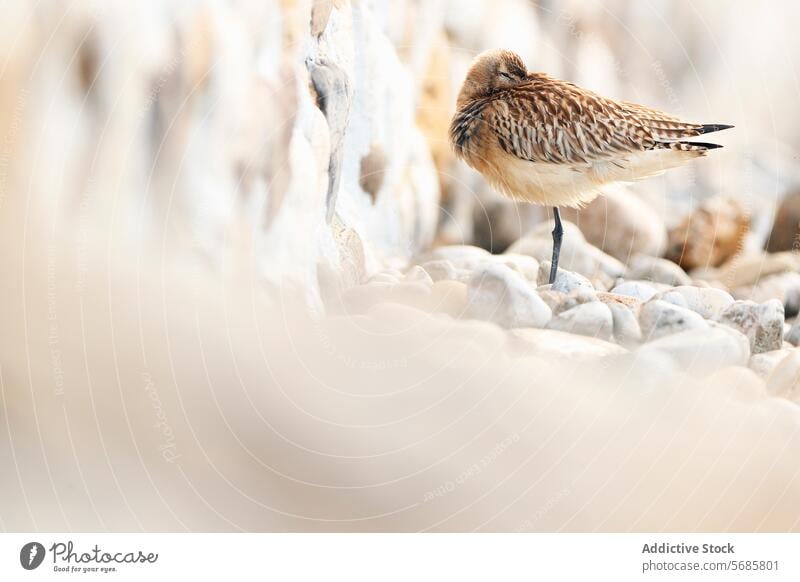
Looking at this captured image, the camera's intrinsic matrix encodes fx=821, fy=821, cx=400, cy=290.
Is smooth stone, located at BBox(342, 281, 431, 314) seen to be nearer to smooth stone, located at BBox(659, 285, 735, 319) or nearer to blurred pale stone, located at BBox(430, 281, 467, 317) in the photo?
blurred pale stone, located at BBox(430, 281, 467, 317)

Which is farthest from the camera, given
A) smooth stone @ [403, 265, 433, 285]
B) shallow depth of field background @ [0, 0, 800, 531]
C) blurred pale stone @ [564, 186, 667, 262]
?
blurred pale stone @ [564, 186, 667, 262]

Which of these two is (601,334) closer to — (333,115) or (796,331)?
(796,331)

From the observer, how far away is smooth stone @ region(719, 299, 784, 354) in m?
1.50

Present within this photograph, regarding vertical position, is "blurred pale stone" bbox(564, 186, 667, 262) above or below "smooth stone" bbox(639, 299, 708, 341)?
above

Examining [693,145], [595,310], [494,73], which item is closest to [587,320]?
[595,310]

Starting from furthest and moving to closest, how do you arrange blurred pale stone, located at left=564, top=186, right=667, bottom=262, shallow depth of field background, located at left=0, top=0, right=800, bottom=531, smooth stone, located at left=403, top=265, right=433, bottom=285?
blurred pale stone, located at left=564, top=186, right=667, bottom=262
smooth stone, located at left=403, top=265, right=433, bottom=285
shallow depth of field background, located at left=0, top=0, right=800, bottom=531

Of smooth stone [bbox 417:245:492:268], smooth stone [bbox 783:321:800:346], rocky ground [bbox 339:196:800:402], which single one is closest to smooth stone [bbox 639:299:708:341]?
rocky ground [bbox 339:196:800:402]

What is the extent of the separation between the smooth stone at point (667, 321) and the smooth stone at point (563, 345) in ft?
0.21

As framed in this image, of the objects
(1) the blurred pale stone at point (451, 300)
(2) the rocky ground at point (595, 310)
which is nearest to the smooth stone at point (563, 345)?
(2) the rocky ground at point (595, 310)

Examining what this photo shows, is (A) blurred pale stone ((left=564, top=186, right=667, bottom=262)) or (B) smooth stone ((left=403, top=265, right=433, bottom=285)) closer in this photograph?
(B) smooth stone ((left=403, top=265, right=433, bottom=285))

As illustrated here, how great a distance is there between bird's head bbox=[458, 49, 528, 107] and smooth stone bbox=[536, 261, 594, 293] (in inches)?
13.3

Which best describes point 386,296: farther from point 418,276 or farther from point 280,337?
point 280,337
